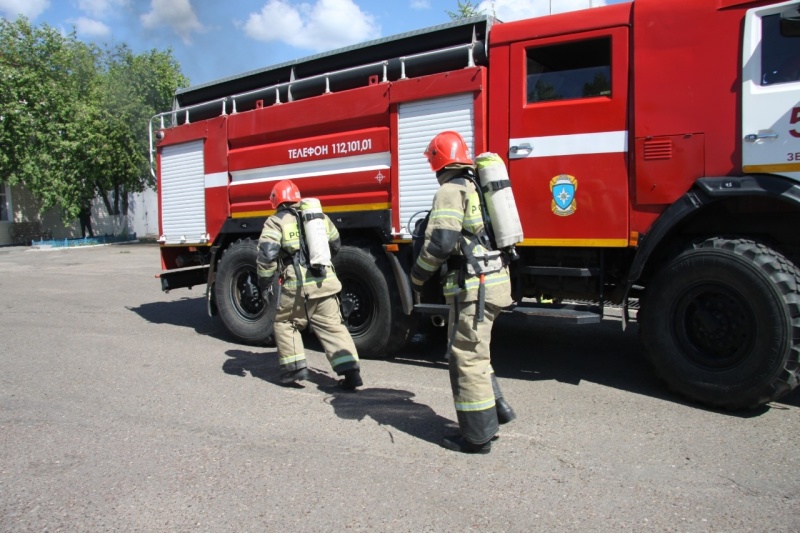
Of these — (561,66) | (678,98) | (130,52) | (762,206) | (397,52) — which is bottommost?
(762,206)

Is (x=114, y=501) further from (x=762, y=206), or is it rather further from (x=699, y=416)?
(x=762, y=206)

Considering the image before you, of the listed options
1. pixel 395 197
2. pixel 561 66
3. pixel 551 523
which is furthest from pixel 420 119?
pixel 551 523

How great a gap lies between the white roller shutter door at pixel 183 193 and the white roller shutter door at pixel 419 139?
3.07 m

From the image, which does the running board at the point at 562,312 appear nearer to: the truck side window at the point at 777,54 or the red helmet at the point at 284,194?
the red helmet at the point at 284,194

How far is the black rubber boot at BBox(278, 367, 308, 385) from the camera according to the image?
17.6 feet

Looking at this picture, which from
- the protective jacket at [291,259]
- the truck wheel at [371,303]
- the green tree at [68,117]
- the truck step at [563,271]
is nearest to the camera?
the truck step at [563,271]

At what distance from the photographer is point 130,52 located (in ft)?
92.1

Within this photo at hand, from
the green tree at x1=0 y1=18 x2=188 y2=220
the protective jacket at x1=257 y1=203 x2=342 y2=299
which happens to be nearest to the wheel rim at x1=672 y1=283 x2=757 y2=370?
the protective jacket at x1=257 y1=203 x2=342 y2=299

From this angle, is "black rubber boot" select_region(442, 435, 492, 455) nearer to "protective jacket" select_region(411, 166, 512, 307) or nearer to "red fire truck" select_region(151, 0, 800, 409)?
"protective jacket" select_region(411, 166, 512, 307)

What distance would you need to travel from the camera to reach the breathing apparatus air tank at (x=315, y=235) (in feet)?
17.4

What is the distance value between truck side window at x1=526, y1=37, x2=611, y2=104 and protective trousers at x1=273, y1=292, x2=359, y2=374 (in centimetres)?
254

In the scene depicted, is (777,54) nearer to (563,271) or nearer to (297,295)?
(563,271)

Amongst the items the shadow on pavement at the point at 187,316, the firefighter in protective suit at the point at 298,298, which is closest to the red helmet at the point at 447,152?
the firefighter in protective suit at the point at 298,298

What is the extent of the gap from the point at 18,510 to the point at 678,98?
16.4ft
